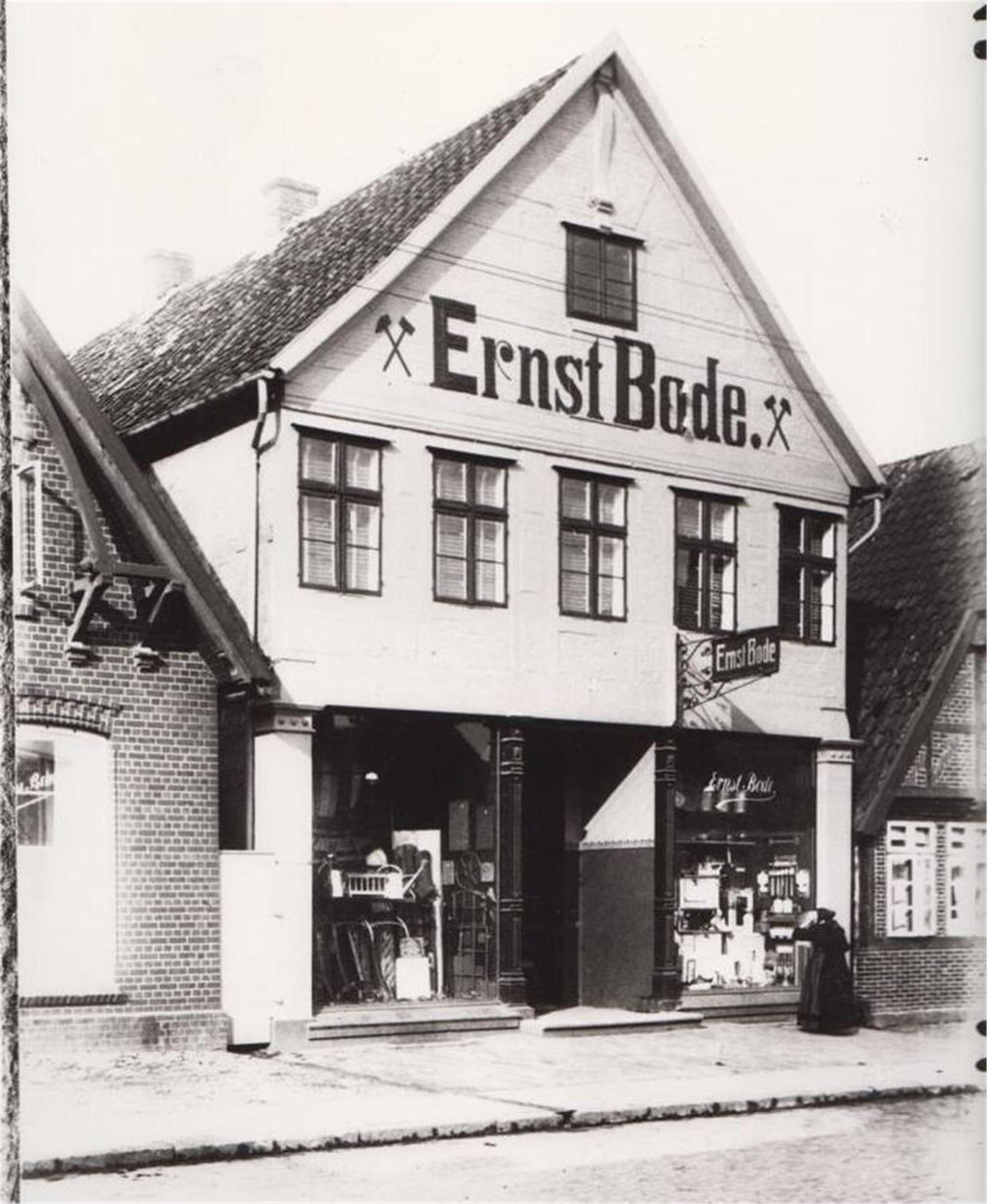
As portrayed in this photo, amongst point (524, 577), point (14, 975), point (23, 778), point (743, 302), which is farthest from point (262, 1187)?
point (743, 302)

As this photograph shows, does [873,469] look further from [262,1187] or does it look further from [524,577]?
[262,1187]

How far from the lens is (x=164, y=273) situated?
2138cm

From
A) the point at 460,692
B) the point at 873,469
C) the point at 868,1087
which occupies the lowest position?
the point at 868,1087

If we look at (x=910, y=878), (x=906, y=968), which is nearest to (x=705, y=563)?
(x=910, y=878)

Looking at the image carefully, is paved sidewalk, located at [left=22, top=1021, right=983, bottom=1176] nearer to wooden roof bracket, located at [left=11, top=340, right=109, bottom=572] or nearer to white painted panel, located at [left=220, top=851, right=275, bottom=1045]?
white painted panel, located at [left=220, top=851, right=275, bottom=1045]

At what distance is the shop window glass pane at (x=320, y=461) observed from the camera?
54.1 feet

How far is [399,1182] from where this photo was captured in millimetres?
10344

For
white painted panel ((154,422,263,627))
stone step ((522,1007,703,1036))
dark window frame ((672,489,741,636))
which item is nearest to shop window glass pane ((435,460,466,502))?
white painted panel ((154,422,263,627))

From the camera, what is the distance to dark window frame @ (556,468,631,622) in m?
18.0

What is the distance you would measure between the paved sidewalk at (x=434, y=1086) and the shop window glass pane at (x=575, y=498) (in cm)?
486

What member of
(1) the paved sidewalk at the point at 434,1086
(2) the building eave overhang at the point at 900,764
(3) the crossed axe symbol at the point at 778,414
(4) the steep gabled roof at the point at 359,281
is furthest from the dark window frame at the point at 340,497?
(2) the building eave overhang at the point at 900,764

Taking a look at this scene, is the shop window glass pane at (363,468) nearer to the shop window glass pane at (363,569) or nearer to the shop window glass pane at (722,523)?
the shop window glass pane at (363,569)

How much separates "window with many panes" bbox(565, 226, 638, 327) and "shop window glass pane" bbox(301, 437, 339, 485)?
109 inches

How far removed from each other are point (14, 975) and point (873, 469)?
13.2 meters
